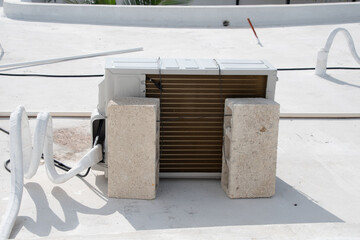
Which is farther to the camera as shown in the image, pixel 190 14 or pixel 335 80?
pixel 190 14

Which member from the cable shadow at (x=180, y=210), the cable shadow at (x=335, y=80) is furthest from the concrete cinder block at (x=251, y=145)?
the cable shadow at (x=335, y=80)

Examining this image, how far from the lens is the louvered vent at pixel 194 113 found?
4.22 meters

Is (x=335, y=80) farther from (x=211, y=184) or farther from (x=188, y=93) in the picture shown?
(x=188, y=93)

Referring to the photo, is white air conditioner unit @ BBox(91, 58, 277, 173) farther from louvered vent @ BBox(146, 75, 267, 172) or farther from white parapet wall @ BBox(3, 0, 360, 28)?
white parapet wall @ BBox(3, 0, 360, 28)

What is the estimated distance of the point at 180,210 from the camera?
396cm

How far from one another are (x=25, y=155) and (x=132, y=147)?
33.9 inches

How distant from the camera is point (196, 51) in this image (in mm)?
9383

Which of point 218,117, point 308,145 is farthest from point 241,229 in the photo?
point 308,145

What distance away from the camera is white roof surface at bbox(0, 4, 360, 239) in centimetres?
358

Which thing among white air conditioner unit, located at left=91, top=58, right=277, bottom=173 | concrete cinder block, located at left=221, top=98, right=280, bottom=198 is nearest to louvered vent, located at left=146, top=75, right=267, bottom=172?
white air conditioner unit, located at left=91, top=58, right=277, bottom=173

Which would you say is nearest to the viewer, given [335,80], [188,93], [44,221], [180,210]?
[44,221]

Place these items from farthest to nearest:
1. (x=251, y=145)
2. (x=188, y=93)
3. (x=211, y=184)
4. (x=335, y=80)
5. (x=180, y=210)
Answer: (x=335, y=80)
(x=211, y=184)
(x=188, y=93)
(x=251, y=145)
(x=180, y=210)

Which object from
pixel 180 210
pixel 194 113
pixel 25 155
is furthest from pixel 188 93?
pixel 25 155

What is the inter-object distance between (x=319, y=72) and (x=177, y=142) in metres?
4.31
